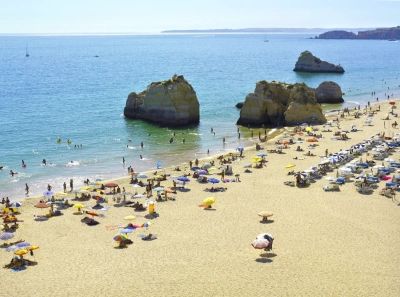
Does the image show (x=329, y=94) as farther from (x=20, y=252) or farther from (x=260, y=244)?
(x=20, y=252)

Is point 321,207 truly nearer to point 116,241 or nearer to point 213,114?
point 116,241

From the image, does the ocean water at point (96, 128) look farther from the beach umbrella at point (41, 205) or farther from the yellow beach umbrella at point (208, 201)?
the yellow beach umbrella at point (208, 201)

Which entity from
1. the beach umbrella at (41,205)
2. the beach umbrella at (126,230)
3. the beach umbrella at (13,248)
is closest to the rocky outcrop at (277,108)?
the beach umbrella at (41,205)

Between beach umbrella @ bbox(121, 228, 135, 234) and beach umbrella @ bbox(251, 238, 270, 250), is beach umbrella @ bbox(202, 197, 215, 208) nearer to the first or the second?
beach umbrella @ bbox(121, 228, 135, 234)

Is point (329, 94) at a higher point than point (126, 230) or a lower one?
higher

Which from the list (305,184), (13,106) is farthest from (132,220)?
(13,106)

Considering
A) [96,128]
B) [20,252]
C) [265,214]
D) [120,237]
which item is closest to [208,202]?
[265,214]
